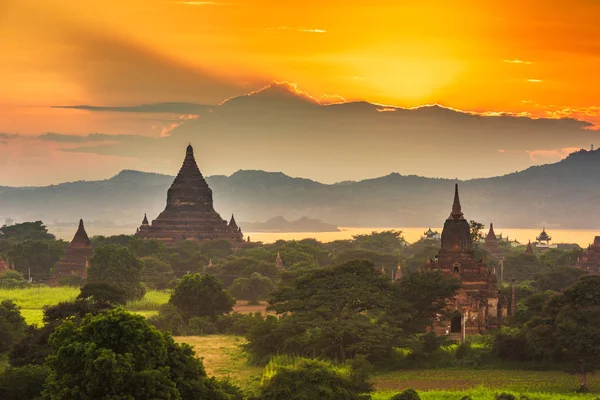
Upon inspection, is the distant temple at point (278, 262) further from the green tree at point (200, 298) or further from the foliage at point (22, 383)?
the foliage at point (22, 383)

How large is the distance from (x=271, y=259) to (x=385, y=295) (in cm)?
5047

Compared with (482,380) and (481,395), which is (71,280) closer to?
(482,380)

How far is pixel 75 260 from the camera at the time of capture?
10738cm

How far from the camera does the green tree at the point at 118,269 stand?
8506 cm

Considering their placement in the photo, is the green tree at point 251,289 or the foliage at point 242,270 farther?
the foliage at point 242,270

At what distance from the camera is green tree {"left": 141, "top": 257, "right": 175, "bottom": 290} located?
328 feet

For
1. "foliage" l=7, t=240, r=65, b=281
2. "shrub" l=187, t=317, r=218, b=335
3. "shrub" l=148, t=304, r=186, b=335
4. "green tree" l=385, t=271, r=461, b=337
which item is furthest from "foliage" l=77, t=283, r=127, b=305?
"foliage" l=7, t=240, r=65, b=281

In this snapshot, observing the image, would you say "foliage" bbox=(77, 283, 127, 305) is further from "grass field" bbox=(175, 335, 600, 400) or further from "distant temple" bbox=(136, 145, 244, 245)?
"distant temple" bbox=(136, 145, 244, 245)

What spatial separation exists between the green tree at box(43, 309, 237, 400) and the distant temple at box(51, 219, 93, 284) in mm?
75562

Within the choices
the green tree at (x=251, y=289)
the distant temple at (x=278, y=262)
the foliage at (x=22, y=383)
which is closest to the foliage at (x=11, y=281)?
the green tree at (x=251, y=289)

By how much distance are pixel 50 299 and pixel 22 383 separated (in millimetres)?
48243

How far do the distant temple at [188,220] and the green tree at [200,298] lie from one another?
60.0 m

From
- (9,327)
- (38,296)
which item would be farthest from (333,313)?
(38,296)

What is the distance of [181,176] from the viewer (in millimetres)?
140125
